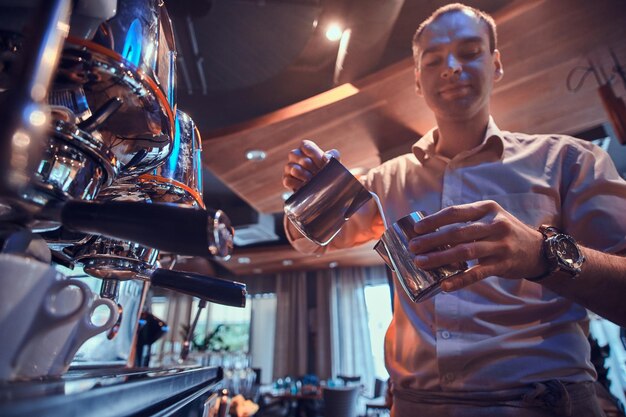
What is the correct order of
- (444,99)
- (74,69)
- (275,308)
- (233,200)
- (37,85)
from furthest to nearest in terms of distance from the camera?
1. (275,308)
2. (233,200)
3. (444,99)
4. (74,69)
5. (37,85)

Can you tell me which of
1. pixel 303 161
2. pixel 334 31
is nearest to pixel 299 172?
pixel 303 161

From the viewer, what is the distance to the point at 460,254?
454 mm

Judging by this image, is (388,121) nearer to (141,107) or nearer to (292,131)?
(292,131)

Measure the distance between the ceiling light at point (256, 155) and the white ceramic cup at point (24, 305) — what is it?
2.02 meters

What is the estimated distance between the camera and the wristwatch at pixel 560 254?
519 millimetres

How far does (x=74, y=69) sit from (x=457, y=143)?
0.89 metres

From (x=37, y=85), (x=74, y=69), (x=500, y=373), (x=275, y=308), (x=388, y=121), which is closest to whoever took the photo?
(x=37, y=85)

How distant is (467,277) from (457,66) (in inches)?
24.3

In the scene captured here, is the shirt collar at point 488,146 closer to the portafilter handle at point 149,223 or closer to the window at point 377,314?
the portafilter handle at point 149,223

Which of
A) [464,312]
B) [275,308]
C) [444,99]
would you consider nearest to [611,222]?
[464,312]

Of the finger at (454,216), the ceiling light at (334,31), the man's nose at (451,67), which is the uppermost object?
the ceiling light at (334,31)

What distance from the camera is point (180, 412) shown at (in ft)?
1.19

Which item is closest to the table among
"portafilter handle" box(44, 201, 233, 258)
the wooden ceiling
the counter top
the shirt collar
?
the wooden ceiling

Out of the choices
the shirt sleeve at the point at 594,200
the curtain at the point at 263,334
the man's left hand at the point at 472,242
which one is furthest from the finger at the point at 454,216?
the curtain at the point at 263,334
